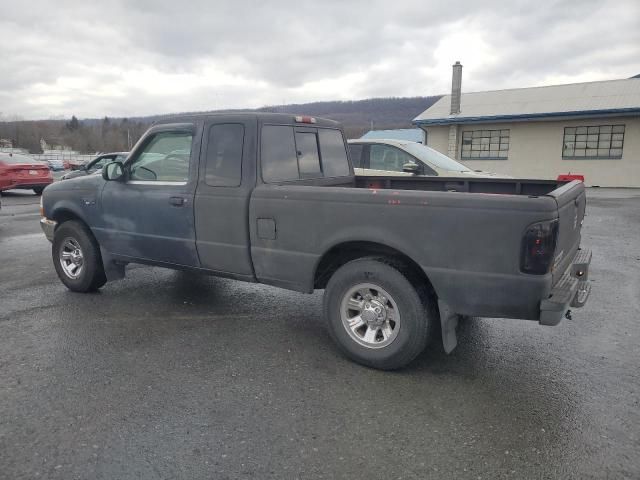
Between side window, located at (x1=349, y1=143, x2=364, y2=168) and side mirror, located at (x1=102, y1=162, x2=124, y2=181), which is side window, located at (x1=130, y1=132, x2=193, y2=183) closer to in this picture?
side mirror, located at (x1=102, y1=162, x2=124, y2=181)

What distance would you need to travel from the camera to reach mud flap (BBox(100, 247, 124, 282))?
214 inches

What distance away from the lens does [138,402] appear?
3.24 meters

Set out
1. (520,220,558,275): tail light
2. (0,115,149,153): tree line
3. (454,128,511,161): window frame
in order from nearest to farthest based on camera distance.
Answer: (520,220,558,275): tail light
(454,128,511,161): window frame
(0,115,149,153): tree line

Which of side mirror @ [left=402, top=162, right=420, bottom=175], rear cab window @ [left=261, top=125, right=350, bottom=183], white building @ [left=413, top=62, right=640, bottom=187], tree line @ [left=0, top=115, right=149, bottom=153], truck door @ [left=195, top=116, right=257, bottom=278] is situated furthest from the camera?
tree line @ [left=0, top=115, right=149, bottom=153]

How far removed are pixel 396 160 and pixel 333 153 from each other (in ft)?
12.3

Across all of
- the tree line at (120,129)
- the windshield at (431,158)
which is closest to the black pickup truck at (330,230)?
the windshield at (431,158)

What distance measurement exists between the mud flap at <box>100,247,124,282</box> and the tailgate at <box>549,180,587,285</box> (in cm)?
446

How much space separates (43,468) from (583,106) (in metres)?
24.4

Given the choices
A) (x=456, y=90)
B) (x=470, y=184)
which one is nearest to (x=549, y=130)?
(x=456, y=90)

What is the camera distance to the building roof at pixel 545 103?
21116mm

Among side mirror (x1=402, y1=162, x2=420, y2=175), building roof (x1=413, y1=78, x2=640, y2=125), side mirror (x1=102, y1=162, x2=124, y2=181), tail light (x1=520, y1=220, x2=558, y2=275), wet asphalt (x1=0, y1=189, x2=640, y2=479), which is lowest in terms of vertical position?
wet asphalt (x1=0, y1=189, x2=640, y2=479)

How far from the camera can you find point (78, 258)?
5672 millimetres

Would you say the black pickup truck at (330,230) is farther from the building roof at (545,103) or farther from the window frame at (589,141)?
the window frame at (589,141)

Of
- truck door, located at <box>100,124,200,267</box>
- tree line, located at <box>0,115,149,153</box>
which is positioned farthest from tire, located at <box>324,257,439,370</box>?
tree line, located at <box>0,115,149,153</box>
